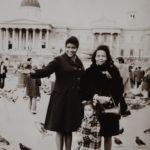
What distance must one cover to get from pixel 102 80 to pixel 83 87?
0.50 ft

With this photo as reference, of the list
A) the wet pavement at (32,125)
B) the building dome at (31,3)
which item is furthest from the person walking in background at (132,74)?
the building dome at (31,3)

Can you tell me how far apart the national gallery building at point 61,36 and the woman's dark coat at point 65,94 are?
5.6 inches

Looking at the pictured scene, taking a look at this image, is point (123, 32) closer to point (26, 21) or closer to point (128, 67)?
point (128, 67)

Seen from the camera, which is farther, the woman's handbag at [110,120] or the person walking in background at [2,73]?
the person walking in background at [2,73]

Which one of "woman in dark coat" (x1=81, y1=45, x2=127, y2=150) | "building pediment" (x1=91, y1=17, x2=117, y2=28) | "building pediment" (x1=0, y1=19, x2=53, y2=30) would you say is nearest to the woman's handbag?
"woman in dark coat" (x1=81, y1=45, x2=127, y2=150)

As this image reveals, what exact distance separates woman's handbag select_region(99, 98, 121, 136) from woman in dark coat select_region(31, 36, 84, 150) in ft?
0.58

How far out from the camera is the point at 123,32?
111 inches

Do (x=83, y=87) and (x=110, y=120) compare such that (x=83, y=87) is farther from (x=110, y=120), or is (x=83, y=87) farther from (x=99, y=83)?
(x=110, y=120)

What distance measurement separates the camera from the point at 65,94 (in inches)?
107

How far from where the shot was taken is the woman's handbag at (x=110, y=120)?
274cm

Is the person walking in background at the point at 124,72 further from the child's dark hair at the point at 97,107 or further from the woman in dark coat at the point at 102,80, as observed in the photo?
the child's dark hair at the point at 97,107

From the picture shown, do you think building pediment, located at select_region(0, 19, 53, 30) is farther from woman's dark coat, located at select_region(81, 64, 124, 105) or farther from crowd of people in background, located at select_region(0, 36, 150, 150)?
woman's dark coat, located at select_region(81, 64, 124, 105)

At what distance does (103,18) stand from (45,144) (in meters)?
1.07

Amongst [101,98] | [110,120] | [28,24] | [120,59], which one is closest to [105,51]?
[120,59]
